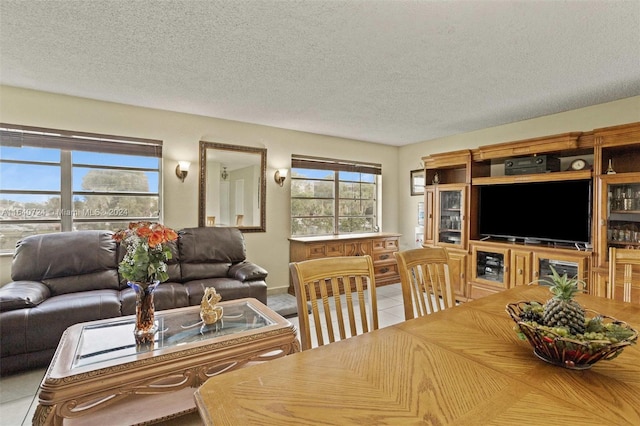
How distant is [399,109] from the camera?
379 centimetres

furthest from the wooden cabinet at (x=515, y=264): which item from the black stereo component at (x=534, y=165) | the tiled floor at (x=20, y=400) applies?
the tiled floor at (x=20, y=400)

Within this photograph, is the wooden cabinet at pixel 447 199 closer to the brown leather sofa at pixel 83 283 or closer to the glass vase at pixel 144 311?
the brown leather sofa at pixel 83 283

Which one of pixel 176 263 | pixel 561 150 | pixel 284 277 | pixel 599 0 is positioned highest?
pixel 599 0

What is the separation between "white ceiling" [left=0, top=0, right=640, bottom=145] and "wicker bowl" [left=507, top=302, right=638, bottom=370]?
70.6 inches

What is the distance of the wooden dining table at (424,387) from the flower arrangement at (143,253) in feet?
4.44

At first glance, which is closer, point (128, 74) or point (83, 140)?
point (128, 74)

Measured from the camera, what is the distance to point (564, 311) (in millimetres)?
1037

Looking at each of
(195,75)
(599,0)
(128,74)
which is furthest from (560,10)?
(128,74)

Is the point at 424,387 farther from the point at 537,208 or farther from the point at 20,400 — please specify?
the point at 537,208

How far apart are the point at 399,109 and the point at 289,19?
7.01 feet

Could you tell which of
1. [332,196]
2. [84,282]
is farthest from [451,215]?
[84,282]

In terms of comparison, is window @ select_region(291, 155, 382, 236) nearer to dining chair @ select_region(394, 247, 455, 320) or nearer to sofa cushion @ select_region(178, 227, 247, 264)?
sofa cushion @ select_region(178, 227, 247, 264)

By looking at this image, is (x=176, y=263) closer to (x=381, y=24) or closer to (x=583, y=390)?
(x=381, y=24)

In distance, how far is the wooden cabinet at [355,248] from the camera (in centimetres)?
459
